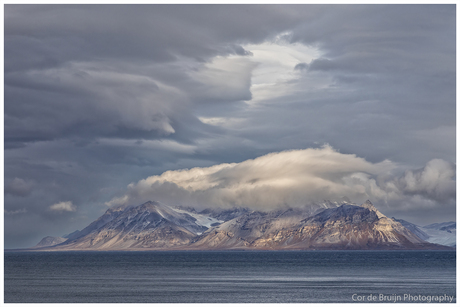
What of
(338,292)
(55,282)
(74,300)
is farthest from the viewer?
(55,282)

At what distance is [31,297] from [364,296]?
71603mm

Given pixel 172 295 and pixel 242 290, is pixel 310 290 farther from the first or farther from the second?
pixel 172 295

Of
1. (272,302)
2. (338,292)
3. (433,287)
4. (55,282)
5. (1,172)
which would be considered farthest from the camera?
(55,282)

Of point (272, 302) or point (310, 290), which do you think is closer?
point (272, 302)

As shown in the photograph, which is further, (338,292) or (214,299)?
(338,292)

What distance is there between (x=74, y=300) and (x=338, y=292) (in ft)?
187

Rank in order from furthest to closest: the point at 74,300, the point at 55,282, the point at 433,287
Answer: the point at 55,282 → the point at 433,287 → the point at 74,300

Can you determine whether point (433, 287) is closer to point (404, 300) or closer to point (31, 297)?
point (404, 300)

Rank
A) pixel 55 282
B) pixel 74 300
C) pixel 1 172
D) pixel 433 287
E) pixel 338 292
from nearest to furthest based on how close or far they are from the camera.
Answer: pixel 1 172 → pixel 74 300 → pixel 338 292 → pixel 433 287 → pixel 55 282

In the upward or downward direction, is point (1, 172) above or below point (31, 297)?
above

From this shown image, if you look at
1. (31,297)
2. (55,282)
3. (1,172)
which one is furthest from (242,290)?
(1,172)

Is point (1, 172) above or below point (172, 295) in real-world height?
above

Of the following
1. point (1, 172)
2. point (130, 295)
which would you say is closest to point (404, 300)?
point (130, 295)

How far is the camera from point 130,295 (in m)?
113
